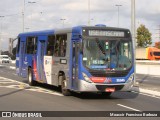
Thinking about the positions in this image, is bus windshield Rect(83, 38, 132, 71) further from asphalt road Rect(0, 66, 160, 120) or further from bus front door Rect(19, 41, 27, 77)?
bus front door Rect(19, 41, 27, 77)

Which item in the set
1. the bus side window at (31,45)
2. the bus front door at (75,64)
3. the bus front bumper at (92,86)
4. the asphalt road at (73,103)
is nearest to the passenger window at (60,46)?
the bus front door at (75,64)

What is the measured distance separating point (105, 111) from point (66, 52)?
A: 17.5 ft

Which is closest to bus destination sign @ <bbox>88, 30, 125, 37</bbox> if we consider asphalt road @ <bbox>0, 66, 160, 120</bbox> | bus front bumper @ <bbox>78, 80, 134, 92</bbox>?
bus front bumper @ <bbox>78, 80, 134, 92</bbox>

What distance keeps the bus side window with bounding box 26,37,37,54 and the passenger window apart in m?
3.42

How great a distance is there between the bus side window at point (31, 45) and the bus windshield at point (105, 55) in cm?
650

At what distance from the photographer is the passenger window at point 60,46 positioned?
719 inches

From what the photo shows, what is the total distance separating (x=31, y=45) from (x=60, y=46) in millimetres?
4938

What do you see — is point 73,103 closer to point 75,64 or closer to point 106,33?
point 75,64

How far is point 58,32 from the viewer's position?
19.1 metres

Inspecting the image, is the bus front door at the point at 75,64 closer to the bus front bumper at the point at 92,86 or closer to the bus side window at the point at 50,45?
the bus front bumper at the point at 92,86

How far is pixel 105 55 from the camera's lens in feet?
54.3

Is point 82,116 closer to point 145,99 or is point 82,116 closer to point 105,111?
point 105,111

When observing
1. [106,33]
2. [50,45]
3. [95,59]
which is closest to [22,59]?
[50,45]

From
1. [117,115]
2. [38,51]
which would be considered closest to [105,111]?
[117,115]
